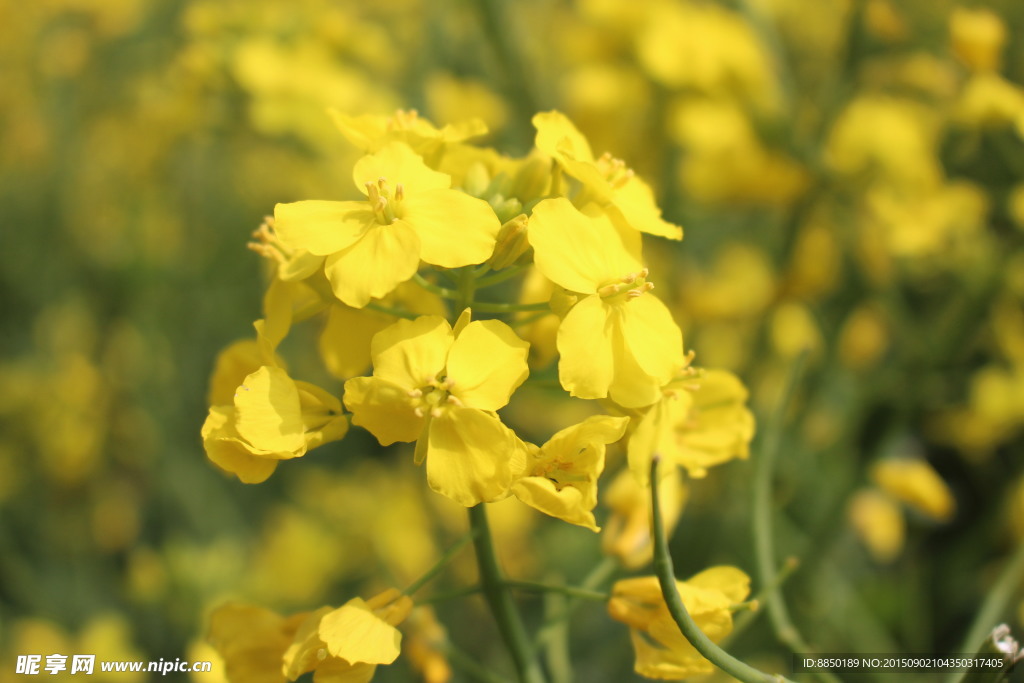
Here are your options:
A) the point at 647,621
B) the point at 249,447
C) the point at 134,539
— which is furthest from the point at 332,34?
the point at 647,621

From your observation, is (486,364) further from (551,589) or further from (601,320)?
(551,589)

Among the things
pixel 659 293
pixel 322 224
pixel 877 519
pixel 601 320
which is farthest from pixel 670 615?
pixel 659 293

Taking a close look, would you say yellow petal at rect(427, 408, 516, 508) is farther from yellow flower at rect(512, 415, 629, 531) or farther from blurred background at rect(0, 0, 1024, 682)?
blurred background at rect(0, 0, 1024, 682)

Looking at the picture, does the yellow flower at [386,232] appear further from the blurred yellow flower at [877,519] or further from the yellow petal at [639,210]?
the blurred yellow flower at [877,519]

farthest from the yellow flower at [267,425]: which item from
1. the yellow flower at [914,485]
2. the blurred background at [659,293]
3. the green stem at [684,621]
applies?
the yellow flower at [914,485]

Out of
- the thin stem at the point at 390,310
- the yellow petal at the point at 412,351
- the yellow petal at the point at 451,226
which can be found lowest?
the thin stem at the point at 390,310
